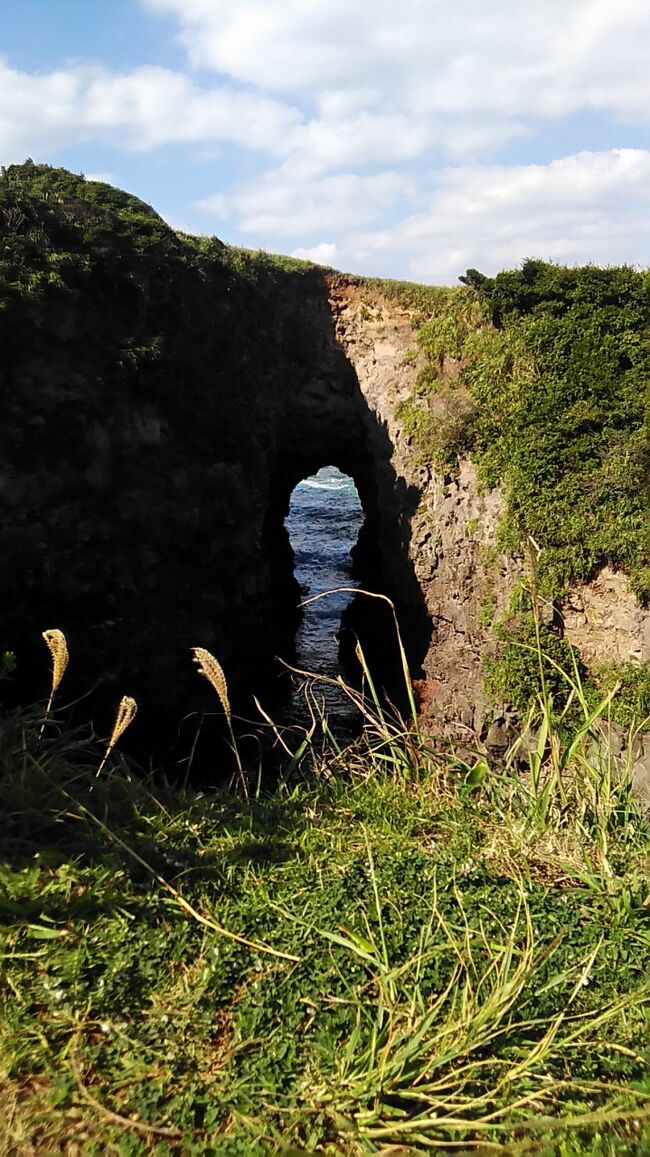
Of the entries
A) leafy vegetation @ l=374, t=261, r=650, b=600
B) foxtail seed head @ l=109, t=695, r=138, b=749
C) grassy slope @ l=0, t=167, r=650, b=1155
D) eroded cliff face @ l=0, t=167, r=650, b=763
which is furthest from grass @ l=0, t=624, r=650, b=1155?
leafy vegetation @ l=374, t=261, r=650, b=600

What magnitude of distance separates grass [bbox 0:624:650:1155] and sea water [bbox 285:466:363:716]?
3.83m

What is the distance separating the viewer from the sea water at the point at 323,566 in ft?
58.1

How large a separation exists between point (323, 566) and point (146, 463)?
14.8 metres

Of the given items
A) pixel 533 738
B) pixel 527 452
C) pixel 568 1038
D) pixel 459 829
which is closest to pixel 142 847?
pixel 459 829

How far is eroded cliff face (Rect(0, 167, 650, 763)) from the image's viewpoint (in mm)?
10344

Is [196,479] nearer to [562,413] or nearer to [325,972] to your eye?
[562,413]

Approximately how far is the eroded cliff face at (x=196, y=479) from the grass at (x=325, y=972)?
687cm

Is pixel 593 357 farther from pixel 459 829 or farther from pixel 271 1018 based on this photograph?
pixel 271 1018

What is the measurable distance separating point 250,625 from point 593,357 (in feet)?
27.0

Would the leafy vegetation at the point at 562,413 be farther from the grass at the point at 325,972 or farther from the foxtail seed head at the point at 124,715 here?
the foxtail seed head at the point at 124,715

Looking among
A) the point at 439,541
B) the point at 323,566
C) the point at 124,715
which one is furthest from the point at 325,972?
the point at 323,566

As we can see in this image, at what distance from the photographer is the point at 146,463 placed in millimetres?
11633

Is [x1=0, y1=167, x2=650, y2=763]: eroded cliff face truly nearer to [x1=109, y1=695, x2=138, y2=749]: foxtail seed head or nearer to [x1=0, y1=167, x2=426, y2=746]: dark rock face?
[x1=0, y1=167, x2=426, y2=746]: dark rock face

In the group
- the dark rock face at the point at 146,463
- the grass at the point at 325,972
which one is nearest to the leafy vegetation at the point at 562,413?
the dark rock face at the point at 146,463
